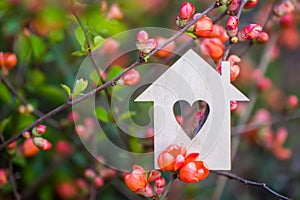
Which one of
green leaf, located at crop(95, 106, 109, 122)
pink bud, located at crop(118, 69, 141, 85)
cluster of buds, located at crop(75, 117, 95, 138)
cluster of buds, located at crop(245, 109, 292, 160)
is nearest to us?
pink bud, located at crop(118, 69, 141, 85)

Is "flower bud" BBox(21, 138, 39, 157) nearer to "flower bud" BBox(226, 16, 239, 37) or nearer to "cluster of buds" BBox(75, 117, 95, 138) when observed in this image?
"cluster of buds" BBox(75, 117, 95, 138)

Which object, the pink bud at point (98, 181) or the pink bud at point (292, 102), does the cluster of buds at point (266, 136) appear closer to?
the pink bud at point (292, 102)

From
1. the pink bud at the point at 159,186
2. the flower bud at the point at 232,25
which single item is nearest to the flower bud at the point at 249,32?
the flower bud at the point at 232,25

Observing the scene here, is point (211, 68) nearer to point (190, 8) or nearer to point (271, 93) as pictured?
point (190, 8)

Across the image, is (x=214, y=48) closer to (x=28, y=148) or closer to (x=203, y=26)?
(x=203, y=26)

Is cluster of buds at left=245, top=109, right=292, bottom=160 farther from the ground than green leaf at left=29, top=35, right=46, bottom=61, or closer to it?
closer to it

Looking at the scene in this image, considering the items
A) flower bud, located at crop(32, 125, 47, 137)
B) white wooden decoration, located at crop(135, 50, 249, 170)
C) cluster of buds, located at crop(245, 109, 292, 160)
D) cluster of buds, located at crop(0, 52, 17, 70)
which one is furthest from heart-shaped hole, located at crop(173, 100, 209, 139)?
cluster of buds, located at crop(245, 109, 292, 160)

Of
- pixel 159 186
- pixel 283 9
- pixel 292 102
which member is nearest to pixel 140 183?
pixel 159 186
